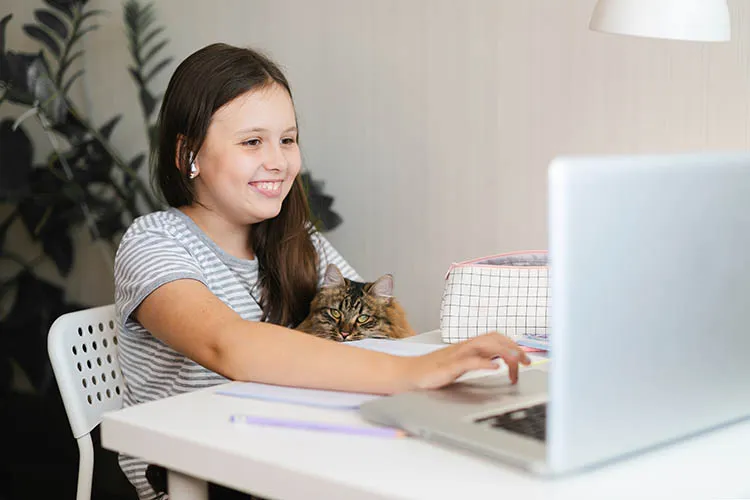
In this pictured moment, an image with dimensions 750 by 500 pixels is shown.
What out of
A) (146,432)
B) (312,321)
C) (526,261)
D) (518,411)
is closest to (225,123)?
(312,321)


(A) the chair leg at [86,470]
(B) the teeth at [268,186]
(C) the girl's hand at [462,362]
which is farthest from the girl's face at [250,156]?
(C) the girl's hand at [462,362]

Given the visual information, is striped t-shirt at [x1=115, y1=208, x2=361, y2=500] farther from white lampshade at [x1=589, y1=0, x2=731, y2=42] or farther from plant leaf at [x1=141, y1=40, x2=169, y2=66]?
plant leaf at [x1=141, y1=40, x2=169, y2=66]

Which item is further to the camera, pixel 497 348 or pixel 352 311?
pixel 352 311

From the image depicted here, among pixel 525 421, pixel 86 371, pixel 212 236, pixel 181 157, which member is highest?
pixel 181 157

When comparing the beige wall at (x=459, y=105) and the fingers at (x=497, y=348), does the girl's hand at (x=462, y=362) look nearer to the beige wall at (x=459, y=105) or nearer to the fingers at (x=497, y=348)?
the fingers at (x=497, y=348)

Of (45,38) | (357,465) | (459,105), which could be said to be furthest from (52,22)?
(357,465)

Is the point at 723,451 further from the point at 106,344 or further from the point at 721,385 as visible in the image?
the point at 106,344

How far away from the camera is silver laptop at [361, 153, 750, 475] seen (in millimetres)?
771

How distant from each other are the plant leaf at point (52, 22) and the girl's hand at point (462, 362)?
213 cm

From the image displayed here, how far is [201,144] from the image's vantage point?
163 cm

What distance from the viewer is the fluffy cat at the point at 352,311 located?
181 cm

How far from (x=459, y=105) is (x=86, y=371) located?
1.09 m

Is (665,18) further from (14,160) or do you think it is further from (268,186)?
(14,160)

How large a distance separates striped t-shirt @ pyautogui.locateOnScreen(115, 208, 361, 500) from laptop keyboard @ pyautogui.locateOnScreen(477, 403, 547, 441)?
0.60 m
